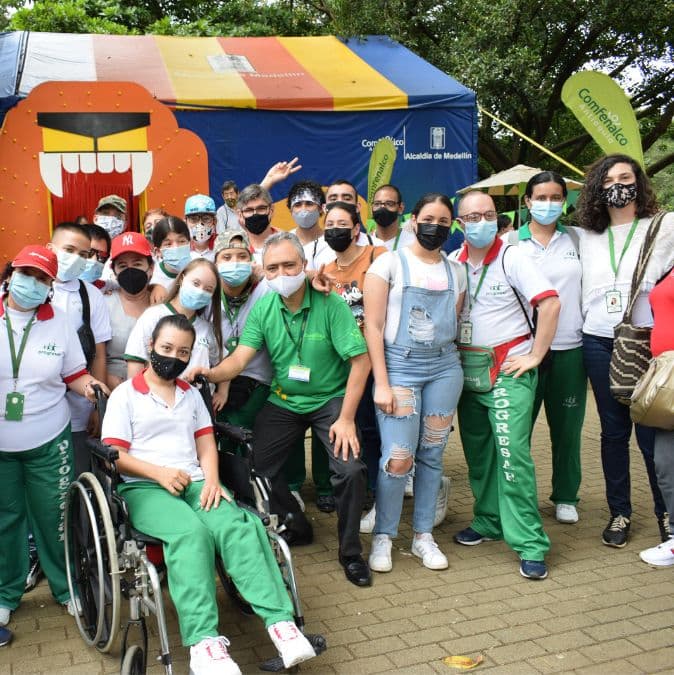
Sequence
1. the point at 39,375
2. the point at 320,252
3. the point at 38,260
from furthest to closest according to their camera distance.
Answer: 1. the point at 320,252
2. the point at 39,375
3. the point at 38,260

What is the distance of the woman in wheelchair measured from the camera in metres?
2.88

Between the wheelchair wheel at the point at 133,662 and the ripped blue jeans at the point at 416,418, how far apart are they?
5.32 feet

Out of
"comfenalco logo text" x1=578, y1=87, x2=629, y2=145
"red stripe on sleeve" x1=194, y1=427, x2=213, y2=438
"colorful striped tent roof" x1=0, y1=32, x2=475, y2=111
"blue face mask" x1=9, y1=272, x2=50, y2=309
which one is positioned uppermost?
"colorful striped tent roof" x1=0, y1=32, x2=475, y2=111

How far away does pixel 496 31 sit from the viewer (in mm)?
12430

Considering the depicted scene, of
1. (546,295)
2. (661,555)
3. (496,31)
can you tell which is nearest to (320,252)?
(546,295)

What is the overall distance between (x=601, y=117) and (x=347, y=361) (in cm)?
318

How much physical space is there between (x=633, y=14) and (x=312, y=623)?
1253cm

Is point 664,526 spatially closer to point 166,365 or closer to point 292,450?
point 292,450

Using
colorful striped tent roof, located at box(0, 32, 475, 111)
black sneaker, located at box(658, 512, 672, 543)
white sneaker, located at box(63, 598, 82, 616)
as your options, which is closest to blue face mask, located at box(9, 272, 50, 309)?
white sneaker, located at box(63, 598, 82, 616)

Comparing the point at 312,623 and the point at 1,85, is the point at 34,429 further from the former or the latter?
the point at 1,85

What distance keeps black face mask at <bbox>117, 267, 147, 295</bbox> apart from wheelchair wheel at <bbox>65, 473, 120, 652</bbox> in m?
1.21

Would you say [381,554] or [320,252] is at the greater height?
[320,252]

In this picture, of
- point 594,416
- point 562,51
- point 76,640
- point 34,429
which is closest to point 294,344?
point 34,429

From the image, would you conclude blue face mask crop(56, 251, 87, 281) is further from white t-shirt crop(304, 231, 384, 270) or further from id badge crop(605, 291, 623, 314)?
id badge crop(605, 291, 623, 314)
